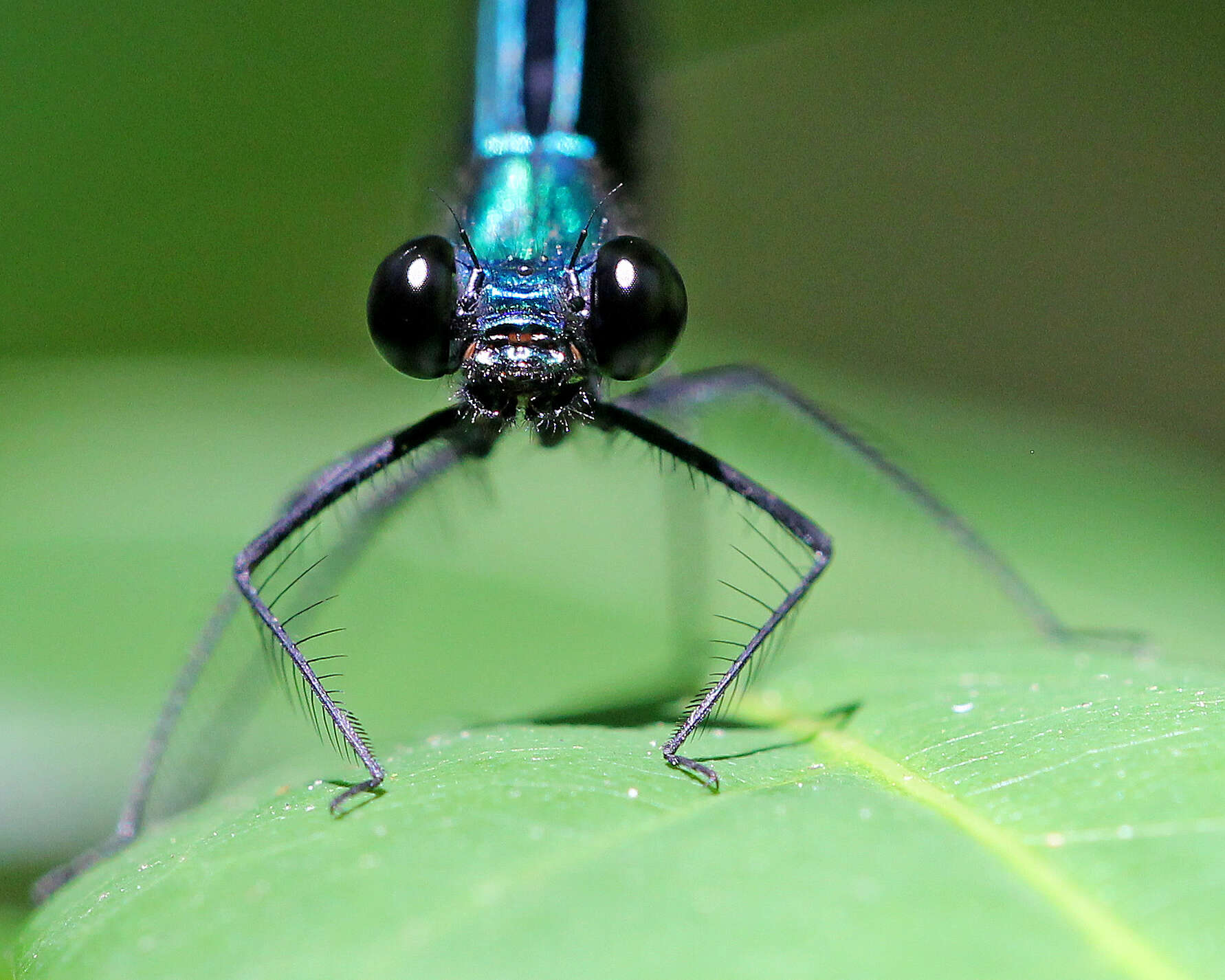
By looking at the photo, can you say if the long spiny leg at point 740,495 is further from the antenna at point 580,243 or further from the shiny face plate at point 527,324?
the antenna at point 580,243

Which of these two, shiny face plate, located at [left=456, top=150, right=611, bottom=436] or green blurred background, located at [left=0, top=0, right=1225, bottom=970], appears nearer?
shiny face plate, located at [left=456, top=150, right=611, bottom=436]

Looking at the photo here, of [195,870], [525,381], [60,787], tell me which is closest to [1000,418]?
[525,381]

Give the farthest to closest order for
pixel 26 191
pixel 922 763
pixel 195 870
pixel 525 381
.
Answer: pixel 26 191, pixel 525 381, pixel 922 763, pixel 195 870

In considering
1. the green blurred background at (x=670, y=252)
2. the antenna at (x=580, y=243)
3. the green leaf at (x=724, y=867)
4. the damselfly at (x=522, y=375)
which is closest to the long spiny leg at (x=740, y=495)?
the damselfly at (x=522, y=375)

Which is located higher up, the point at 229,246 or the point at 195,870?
the point at 229,246

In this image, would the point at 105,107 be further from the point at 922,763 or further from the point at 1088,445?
the point at 922,763

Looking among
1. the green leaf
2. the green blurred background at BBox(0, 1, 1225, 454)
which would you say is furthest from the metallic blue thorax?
the green blurred background at BBox(0, 1, 1225, 454)

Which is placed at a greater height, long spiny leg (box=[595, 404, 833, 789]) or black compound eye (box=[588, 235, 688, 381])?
black compound eye (box=[588, 235, 688, 381])

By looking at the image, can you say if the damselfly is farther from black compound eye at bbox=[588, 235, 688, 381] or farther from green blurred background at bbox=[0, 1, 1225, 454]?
green blurred background at bbox=[0, 1, 1225, 454]
